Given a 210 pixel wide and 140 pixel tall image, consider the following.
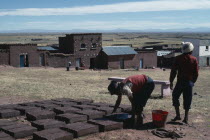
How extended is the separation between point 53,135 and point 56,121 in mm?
1267

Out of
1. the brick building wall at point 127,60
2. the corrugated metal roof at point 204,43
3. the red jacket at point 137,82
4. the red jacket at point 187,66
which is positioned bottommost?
the brick building wall at point 127,60

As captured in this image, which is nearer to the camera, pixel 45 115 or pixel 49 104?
pixel 45 115

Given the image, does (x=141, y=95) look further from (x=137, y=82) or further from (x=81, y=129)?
(x=81, y=129)

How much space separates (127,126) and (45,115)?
2265mm

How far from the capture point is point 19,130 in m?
6.62

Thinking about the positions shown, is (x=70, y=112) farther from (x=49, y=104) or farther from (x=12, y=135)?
(x=12, y=135)

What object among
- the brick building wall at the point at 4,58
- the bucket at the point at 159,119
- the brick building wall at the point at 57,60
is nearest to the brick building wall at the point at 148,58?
the brick building wall at the point at 57,60

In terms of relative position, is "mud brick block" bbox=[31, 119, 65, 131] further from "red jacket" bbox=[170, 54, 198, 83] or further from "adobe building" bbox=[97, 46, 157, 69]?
"adobe building" bbox=[97, 46, 157, 69]

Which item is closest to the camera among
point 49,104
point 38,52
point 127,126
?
point 127,126

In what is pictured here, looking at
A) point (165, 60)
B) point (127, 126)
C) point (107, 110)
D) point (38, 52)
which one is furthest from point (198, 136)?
point (165, 60)

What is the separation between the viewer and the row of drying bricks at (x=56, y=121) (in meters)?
6.44

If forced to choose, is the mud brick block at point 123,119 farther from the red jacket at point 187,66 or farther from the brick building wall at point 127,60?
the brick building wall at point 127,60

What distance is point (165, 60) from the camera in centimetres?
5103

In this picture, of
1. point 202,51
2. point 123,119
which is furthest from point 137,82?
point 202,51
